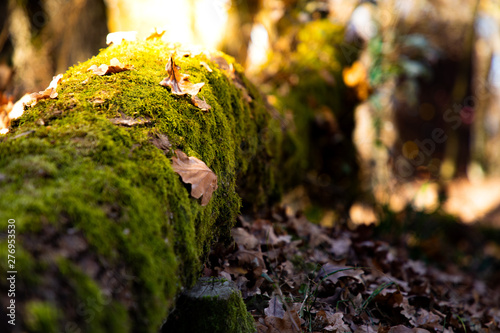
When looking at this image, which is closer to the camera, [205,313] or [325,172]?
[205,313]

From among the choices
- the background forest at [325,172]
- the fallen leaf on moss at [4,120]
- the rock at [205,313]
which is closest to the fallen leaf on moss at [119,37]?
the background forest at [325,172]

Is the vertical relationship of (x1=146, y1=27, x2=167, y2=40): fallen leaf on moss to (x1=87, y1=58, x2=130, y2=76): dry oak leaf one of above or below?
above

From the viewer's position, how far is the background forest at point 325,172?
7.09 feet

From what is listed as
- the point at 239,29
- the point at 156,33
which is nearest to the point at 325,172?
the point at 239,29

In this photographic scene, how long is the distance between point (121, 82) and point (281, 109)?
2273 mm

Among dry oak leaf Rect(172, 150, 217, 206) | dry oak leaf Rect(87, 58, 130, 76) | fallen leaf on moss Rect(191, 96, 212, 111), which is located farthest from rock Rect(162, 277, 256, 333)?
dry oak leaf Rect(87, 58, 130, 76)

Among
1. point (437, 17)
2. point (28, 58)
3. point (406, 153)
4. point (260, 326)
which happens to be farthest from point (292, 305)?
point (437, 17)

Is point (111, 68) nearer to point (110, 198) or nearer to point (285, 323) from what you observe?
point (110, 198)

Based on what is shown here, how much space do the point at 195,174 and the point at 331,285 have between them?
4.08 ft

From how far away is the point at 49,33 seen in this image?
5062 millimetres

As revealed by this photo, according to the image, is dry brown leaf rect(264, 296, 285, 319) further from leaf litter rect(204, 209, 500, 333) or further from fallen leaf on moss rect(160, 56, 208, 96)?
fallen leaf on moss rect(160, 56, 208, 96)

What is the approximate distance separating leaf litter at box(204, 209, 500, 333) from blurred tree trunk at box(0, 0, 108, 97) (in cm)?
402

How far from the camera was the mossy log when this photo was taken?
0.93 metres

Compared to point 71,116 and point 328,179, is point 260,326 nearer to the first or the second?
point 71,116
